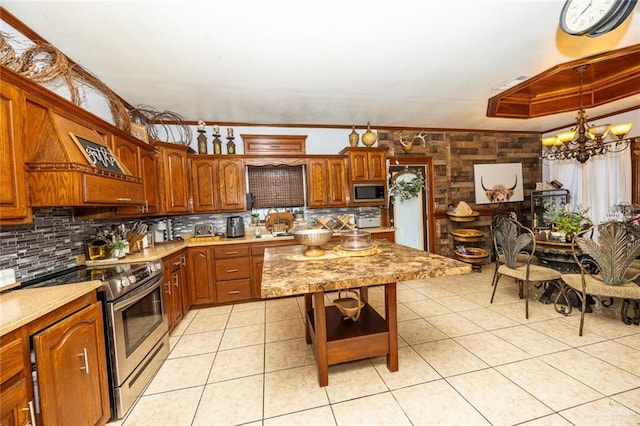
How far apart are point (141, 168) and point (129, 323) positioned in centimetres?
177

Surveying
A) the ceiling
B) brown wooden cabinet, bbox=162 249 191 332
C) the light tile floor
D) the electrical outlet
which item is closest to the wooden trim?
the light tile floor

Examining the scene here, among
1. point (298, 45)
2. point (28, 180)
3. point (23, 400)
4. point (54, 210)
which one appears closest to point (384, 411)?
point (23, 400)

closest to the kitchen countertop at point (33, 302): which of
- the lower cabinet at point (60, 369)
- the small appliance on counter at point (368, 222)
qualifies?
the lower cabinet at point (60, 369)

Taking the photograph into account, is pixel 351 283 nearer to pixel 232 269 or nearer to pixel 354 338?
pixel 354 338

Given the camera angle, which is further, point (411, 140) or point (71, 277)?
point (411, 140)

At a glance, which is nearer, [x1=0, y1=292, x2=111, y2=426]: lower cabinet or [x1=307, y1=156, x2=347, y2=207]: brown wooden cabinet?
[x1=0, y1=292, x2=111, y2=426]: lower cabinet

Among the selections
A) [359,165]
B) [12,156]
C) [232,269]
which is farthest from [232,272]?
[359,165]

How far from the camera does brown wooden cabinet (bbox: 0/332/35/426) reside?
3.11 ft

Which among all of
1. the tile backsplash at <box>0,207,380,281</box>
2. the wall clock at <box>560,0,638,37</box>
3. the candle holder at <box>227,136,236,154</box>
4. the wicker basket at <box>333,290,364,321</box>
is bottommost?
the wicker basket at <box>333,290,364,321</box>

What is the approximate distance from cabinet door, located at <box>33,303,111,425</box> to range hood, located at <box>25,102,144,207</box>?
74 centimetres

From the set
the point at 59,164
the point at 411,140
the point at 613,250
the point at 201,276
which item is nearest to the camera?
the point at 59,164

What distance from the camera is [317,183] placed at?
12.9 ft

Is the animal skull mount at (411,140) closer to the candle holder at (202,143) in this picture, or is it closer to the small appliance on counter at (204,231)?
the candle holder at (202,143)

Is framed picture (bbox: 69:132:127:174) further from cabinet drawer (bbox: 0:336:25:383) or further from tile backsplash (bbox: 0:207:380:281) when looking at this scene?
cabinet drawer (bbox: 0:336:25:383)
